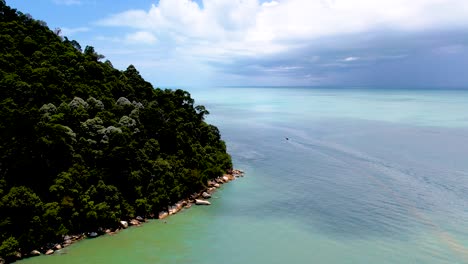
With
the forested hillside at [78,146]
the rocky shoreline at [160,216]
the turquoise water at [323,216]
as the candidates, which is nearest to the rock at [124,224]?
the rocky shoreline at [160,216]

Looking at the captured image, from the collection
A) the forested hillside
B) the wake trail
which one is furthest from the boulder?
the wake trail

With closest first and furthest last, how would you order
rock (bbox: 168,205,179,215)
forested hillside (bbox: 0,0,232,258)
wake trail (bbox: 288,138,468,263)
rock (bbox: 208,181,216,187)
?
forested hillside (bbox: 0,0,232,258)
wake trail (bbox: 288,138,468,263)
rock (bbox: 168,205,179,215)
rock (bbox: 208,181,216,187)

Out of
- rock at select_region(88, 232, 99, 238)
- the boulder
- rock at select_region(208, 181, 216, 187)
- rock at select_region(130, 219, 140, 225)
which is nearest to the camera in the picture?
the boulder

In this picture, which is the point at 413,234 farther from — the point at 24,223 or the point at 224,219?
the point at 24,223

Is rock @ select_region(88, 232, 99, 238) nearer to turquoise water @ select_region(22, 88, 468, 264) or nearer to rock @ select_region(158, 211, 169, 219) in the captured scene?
turquoise water @ select_region(22, 88, 468, 264)

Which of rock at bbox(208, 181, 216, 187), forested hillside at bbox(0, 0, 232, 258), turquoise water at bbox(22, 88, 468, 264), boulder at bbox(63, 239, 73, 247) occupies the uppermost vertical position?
forested hillside at bbox(0, 0, 232, 258)

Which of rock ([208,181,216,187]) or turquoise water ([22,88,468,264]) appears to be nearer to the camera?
turquoise water ([22,88,468,264])

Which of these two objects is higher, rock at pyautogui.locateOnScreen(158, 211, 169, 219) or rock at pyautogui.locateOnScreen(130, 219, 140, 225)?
rock at pyautogui.locateOnScreen(130, 219, 140, 225)
